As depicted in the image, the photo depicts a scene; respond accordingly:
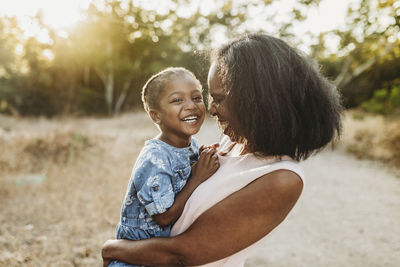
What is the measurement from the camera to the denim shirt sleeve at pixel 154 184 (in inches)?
60.5

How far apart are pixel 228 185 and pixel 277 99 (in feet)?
1.45

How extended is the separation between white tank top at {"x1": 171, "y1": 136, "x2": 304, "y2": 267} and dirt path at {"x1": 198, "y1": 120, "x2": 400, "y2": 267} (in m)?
2.22

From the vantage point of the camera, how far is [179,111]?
1.93 m

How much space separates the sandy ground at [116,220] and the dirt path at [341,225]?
0.01m

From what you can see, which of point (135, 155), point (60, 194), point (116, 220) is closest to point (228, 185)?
point (116, 220)

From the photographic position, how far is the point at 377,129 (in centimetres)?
1078

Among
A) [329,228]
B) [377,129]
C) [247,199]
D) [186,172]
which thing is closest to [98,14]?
[186,172]

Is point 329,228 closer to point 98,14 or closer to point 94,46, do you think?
point 98,14

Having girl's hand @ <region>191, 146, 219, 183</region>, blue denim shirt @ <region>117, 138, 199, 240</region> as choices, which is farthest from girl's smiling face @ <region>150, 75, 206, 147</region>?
girl's hand @ <region>191, 146, 219, 183</region>

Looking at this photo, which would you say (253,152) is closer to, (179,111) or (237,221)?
(237,221)

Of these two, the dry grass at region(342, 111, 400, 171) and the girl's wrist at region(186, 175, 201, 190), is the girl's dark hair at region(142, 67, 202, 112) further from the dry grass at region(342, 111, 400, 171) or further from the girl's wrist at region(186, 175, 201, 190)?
the dry grass at region(342, 111, 400, 171)

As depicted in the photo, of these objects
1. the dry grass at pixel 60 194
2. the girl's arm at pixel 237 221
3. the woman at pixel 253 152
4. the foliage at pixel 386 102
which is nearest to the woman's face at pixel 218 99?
the woman at pixel 253 152

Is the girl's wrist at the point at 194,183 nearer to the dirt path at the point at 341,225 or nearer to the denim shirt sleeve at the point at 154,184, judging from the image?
the denim shirt sleeve at the point at 154,184

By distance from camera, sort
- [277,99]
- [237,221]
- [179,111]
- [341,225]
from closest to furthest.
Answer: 1. [237,221]
2. [277,99]
3. [179,111]
4. [341,225]
